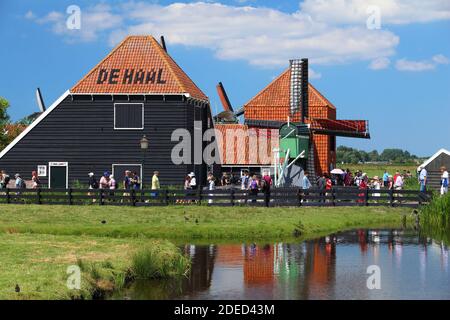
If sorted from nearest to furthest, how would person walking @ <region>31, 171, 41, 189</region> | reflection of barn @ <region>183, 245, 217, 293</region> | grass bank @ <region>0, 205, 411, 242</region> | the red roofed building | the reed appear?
reflection of barn @ <region>183, 245, 217, 293</region>, the reed, grass bank @ <region>0, 205, 411, 242</region>, person walking @ <region>31, 171, 41, 189</region>, the red roofed building

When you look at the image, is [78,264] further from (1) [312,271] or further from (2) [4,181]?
(2) [4,181]

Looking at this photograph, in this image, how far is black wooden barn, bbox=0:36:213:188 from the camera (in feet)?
137

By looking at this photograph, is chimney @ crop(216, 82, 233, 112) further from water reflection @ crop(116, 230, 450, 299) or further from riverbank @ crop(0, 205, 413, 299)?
water reflection @ crop(116, 230, 450, 299)

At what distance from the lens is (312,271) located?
18.7m

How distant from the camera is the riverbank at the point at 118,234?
16.0 meters

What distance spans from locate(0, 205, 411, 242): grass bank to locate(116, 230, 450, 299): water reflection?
2.22 meters

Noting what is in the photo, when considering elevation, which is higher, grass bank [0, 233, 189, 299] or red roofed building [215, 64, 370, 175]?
red roofed building [215, 64, 370, 175]

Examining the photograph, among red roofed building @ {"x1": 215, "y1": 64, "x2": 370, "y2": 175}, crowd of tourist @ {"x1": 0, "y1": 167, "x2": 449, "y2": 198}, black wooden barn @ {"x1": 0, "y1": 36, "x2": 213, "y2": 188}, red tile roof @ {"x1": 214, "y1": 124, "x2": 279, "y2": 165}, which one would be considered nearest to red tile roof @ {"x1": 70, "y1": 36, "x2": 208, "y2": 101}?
black wooden barn @ {"x1": 0, "y1": 36, "x2": 213, "y2": 188}

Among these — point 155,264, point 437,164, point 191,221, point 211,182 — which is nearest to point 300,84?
point 437,164

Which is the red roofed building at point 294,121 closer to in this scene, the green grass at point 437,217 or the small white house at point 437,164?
the small white house at point 437,164

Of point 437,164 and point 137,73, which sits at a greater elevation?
point 137,73

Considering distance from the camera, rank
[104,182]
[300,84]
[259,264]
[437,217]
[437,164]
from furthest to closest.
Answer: [437,164]
[300,84]
[104,182]
[437,217]
[259,264]

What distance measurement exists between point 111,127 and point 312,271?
2508cm
